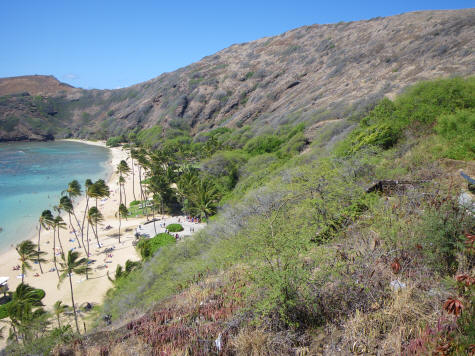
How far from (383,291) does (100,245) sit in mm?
28299

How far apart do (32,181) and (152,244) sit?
46120 mm

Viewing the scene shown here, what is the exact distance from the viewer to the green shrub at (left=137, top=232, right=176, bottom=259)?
21.1m

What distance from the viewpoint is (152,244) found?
898 inches

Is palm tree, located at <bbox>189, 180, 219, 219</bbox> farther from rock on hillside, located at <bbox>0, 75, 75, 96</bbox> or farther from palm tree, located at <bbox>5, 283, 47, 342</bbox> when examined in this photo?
rock on hillside, located at <bbox>0, 75, 75, 96</bbox>

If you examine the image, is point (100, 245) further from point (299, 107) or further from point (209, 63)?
point (209, 63)

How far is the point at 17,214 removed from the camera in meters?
36.7

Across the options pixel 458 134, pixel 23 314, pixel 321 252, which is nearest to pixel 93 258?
pixel 23 314

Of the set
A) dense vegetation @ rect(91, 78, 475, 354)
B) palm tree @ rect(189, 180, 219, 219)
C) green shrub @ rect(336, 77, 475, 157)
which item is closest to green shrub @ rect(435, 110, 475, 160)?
green shrub @ rect(336, 77, 475, 157)

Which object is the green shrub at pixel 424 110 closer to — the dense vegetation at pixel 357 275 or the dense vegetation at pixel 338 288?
the dense vegetation at pixel 357 275

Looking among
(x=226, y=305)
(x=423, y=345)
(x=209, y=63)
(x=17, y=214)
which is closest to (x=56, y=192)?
(x=17, y=214)

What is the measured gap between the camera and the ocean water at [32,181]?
33.1m

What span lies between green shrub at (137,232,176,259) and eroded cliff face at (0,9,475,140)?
75.3 feet

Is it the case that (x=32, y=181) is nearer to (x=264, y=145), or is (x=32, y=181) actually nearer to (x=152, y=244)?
(x=152, y=244)

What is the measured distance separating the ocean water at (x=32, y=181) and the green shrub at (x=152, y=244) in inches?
640
